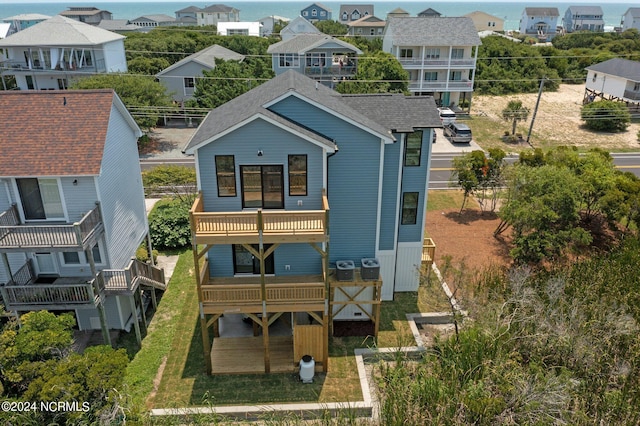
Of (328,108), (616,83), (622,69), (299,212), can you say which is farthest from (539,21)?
(299,212)

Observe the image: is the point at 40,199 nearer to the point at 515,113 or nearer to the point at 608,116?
the point at 515,113

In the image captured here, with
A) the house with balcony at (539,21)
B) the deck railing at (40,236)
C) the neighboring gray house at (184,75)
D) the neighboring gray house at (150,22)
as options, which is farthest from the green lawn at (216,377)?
the house with balcony at (539,21)

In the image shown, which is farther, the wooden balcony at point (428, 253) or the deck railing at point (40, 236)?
the wooden balcony at point (428, 253)

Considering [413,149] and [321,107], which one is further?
[413,149]

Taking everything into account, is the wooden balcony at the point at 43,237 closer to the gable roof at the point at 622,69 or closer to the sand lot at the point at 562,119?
the sand lot at the point at 562,119

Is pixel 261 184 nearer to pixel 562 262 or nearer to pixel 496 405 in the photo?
pixel 496 405

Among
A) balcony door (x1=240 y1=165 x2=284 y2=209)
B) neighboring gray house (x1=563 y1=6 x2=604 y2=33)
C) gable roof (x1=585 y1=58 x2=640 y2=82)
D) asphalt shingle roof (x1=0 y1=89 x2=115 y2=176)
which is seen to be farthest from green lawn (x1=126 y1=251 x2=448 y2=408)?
neighboring gray house (x1=563 y1=6 x2=604 y2=33)
